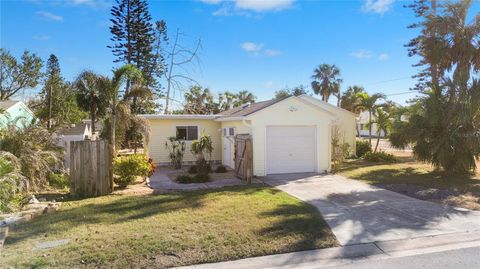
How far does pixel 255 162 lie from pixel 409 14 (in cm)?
2216

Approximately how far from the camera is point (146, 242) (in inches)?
218

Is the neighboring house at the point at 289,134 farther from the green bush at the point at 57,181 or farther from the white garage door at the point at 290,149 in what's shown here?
the green bush at the point at 57,181

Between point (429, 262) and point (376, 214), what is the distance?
259 cm

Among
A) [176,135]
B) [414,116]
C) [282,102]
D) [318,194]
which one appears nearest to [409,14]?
[414,116]

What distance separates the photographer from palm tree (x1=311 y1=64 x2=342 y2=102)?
43.6m

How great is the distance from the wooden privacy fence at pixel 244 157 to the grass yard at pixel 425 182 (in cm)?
426

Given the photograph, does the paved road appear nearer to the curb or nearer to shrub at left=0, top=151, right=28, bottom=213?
→ the curb

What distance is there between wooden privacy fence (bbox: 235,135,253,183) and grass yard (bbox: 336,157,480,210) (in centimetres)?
426

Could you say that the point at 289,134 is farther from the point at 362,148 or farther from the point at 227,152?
the point at 362,148

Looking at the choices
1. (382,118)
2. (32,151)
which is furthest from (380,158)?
(32,151)

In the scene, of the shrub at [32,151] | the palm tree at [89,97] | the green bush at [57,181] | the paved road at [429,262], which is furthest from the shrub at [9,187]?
the paved road at [429,262]

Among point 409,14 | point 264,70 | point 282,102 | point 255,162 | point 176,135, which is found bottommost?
point 255,162

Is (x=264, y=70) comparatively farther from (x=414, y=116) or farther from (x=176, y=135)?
(x=414, y=116)

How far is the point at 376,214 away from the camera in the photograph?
295 inches
